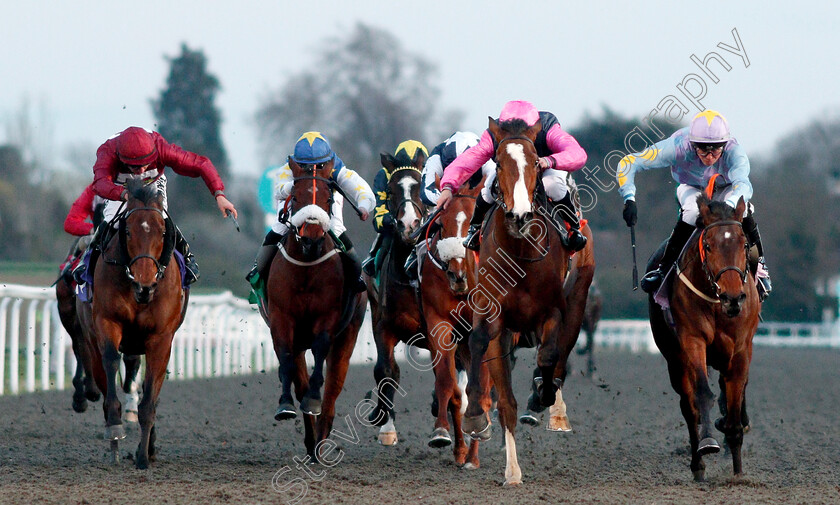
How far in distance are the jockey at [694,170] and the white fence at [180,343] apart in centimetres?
444

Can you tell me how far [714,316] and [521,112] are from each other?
172cm

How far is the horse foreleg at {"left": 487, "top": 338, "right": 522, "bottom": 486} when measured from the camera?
6.84 metres

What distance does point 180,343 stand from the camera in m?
16.4

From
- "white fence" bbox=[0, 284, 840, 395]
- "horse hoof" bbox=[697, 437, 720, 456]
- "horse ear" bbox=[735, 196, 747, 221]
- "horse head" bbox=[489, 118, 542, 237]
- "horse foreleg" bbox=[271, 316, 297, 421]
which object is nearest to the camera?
"horse head" bbox=[489, 118, 542, 237]

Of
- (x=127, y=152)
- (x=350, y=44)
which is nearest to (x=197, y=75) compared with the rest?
(x=350, y=44)

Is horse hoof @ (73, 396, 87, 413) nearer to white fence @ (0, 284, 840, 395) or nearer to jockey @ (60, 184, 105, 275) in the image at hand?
jockey @ (60, 184, 105, 275)

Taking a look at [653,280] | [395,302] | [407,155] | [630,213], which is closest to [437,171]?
[407,155]

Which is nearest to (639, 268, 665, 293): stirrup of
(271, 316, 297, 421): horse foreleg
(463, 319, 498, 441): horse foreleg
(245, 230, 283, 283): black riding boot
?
(463, 319, 498, 441): horse foreleg

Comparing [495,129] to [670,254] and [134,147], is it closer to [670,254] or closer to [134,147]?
[670,254]

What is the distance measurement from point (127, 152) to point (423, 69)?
107ft

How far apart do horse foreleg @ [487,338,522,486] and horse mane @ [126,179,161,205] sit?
2.37 m

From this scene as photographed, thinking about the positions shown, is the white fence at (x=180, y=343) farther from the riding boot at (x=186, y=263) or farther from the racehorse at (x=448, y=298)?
the riding boot at (x=186, y=263)

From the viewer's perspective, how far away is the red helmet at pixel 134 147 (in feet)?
25.7

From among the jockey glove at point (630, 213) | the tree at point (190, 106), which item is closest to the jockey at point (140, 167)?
the jockey glove at point (630, 213)
